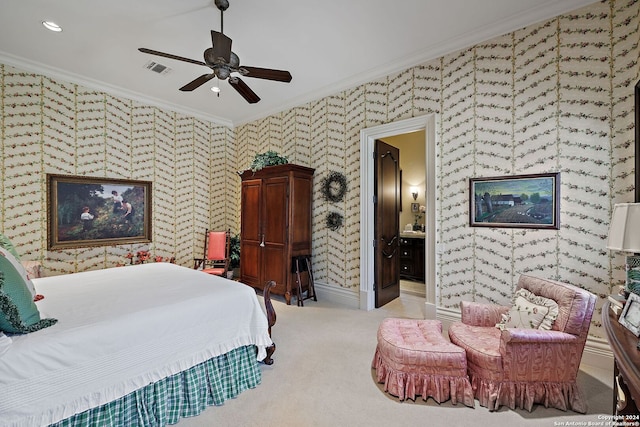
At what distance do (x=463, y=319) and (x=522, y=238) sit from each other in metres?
1.11

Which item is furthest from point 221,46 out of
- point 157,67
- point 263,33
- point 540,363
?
point 540,363

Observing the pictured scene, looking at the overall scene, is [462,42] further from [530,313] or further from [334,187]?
[530,313]

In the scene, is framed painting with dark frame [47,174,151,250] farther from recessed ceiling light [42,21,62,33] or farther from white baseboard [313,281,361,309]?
white baseboard [313,281,361,309]

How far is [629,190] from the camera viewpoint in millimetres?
2396

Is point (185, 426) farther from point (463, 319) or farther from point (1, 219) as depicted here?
point (1, 219)

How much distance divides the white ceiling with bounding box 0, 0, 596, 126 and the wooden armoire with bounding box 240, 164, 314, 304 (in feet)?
4.96

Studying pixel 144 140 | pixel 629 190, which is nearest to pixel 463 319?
pixel 629 190

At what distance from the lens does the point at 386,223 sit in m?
4.41

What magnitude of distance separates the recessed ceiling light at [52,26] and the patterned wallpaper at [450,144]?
125cm

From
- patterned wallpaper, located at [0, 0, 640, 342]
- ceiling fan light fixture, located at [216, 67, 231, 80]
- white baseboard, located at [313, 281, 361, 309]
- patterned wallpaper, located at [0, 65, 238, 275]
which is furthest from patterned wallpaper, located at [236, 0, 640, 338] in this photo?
patterned wallpaper, located at [0, 65, 238, 275]

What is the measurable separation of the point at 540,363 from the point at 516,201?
1.62 meters

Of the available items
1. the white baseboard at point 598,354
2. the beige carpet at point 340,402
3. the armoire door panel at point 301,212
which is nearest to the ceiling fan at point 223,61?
the armoire door panel at point 301,212

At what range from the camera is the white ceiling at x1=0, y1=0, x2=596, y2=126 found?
2.73 metres

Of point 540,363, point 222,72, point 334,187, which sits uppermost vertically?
point 222,72
